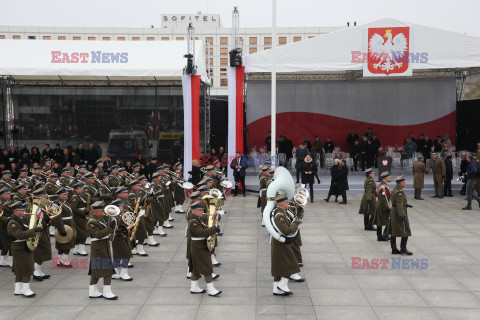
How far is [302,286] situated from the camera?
9.40 metres

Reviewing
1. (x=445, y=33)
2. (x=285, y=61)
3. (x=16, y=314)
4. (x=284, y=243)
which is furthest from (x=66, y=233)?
(x=445, y=33)

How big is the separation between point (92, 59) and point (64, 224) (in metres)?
12.6

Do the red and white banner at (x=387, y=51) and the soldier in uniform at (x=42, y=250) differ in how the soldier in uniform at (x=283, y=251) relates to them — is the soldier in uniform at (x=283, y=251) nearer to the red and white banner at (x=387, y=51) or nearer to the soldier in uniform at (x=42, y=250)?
the soldier in uniform at (x=42, y=250)

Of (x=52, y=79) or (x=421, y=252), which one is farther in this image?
(x=52, y=79)

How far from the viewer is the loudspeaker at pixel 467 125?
81.6 feet

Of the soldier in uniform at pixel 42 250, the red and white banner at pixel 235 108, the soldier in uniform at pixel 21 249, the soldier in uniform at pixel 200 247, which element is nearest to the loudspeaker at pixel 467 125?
the red and white banner at pixel 235 108

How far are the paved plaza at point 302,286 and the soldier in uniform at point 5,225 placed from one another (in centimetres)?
58

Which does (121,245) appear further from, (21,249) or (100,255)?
(21,249)

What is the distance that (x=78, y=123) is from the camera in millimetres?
26078

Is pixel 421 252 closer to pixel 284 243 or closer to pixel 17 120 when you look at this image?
pixel 284 243

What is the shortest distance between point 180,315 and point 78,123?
20255mm

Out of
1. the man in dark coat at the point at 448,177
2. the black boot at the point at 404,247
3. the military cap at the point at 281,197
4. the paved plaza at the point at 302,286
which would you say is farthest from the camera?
the man in dark coat at the point at 448,177

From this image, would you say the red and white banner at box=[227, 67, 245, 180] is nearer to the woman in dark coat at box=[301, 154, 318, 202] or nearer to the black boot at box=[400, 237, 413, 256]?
the woman in dark coat at box=[301, 154, 318, 202]

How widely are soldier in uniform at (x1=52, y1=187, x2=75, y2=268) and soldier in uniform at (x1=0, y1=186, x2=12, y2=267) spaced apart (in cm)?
104
